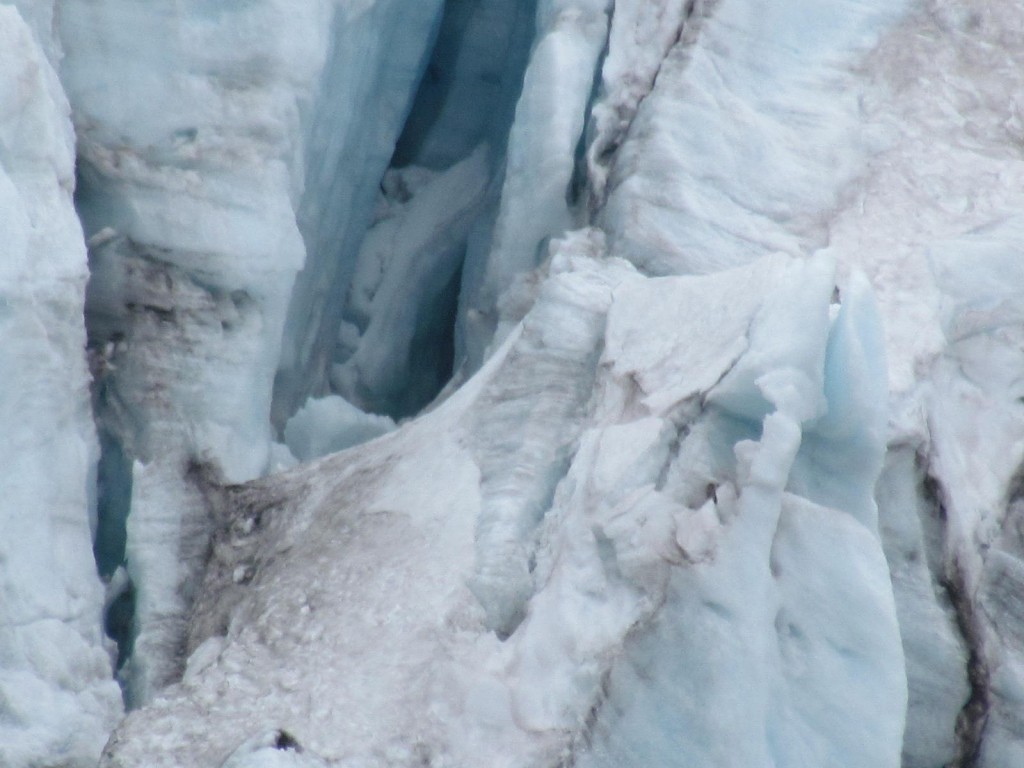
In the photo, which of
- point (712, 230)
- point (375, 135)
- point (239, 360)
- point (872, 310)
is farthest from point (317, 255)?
point (872, 310)

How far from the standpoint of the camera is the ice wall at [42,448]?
4.61ft

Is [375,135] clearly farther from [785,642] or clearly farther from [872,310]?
[785,642]

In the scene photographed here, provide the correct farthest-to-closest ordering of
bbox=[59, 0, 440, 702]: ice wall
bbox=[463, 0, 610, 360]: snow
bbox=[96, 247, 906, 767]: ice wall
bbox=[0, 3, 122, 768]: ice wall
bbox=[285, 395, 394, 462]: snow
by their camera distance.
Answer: bbox=[285, 395, 394, 462]: snow < bbox=[463, 0, 610, 360]: snow < bbox=[59, 0, 440, 702]: ice wall < bbox=[0, 3, 122, 768]: ice wall < bbox=[96, 247, 906, 767]: ice wall

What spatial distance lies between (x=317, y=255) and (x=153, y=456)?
67cm

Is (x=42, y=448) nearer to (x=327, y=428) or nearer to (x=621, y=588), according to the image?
(x=327, y=428)

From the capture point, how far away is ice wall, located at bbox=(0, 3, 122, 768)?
1.41 m

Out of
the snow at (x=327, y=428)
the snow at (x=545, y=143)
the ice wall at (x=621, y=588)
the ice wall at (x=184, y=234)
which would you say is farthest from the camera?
the snow at (x=327, y=428)

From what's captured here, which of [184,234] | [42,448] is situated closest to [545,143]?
[184,234]

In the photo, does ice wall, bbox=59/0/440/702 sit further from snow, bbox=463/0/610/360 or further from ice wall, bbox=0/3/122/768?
snow, bbox=463/0/610/360

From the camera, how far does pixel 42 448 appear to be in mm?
1511

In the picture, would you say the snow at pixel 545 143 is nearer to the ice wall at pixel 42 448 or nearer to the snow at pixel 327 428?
the snow at pixel 327 428

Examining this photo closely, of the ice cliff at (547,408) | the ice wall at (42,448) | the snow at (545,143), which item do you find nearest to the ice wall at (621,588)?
the ice cliff at (547,408)

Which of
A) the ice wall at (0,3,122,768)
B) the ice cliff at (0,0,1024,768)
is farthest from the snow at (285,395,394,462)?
the ice wall at (0,3,122,768)

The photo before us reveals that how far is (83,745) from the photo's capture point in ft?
4.63
